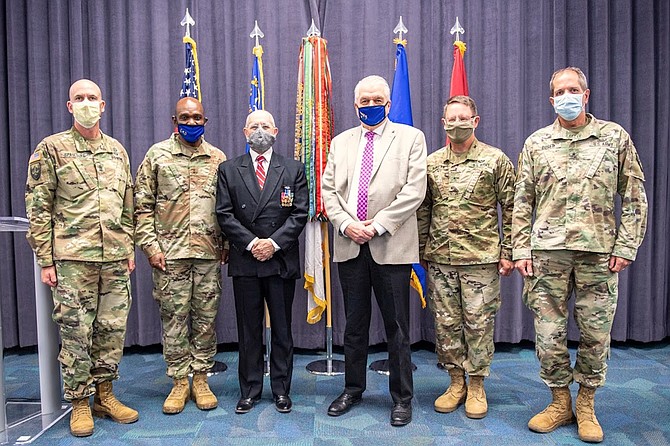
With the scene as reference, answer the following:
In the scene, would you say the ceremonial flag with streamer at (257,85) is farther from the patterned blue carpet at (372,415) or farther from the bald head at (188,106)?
the patterned blue carpet at (372,415)

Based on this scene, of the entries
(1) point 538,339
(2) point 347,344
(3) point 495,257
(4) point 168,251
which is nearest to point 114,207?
(4) point 168,251

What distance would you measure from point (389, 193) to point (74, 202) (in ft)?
5.12

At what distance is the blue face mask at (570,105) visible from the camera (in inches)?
102

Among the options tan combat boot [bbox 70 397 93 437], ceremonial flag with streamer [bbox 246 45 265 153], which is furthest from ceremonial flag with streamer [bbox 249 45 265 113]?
tan combat boot [bbox 70 397 93 437]

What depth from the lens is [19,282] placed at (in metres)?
4.31

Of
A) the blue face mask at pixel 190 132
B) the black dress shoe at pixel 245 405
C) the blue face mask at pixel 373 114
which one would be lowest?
the black dress shoe at pixel 245 405

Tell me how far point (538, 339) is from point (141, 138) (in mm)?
3140

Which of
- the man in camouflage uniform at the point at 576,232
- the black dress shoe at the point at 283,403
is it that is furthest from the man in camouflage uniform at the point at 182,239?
the man in camouflage uniform at the point at 576,232

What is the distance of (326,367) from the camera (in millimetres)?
3859

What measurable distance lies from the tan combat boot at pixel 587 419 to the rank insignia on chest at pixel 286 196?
5.69 ft

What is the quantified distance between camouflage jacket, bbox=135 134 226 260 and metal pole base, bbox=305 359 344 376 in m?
1.22

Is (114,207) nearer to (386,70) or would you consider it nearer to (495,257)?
(495,257)

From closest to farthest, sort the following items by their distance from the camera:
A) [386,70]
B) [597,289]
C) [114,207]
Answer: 1. [597,289]
2. [114,207]
3. [386,70]

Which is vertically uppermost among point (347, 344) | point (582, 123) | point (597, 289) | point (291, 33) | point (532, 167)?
point (291, 33)
